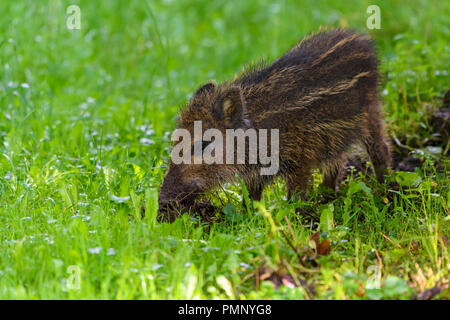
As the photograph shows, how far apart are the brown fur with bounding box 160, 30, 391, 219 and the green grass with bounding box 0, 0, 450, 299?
270 mm

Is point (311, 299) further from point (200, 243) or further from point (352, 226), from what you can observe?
point (352, 226)

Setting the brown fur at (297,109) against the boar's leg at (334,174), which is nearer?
the brown fur at (297,109)

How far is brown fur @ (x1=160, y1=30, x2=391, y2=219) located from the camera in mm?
5031

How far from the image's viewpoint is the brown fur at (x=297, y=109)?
5031mm

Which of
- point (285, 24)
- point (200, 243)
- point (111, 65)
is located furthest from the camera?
point (285, 24)

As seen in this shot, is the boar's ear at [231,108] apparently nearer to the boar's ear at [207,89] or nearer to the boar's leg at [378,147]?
the boar's ear at [207,89]

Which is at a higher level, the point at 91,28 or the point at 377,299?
the point at 91,28

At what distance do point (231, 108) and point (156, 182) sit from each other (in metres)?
0.89

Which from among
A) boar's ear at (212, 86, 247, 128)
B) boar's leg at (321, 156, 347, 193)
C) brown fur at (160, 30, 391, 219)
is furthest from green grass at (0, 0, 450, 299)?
boar's ear at (212, 86, 247, 128)

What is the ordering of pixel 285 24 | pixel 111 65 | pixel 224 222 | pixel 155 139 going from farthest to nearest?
pixel 285 24 → pixel 111 65 → pixel 155 139 → pixel 224 222

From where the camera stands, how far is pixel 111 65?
29.3ft

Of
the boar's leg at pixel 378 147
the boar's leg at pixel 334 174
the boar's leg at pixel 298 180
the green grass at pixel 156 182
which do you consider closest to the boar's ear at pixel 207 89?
the green grass at pixel 156 182
